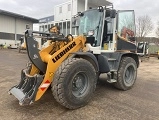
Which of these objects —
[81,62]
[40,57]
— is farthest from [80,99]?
[40,57]

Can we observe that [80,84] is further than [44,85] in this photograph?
Yes

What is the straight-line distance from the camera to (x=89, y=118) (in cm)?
366

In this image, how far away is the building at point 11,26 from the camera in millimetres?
23578

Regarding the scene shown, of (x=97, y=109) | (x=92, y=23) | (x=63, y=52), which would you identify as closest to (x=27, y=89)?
(x=63, y=52)

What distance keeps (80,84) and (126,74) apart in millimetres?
2332

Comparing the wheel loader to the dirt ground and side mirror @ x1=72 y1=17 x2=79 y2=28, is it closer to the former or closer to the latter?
side mirror @ x1=72 y1=17 x2=79 y2=28

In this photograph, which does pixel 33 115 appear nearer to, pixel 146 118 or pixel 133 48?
pixel 146 118

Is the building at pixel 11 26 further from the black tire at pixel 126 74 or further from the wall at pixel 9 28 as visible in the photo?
the black tire at pixel 126 74

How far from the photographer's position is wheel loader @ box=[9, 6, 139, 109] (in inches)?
150

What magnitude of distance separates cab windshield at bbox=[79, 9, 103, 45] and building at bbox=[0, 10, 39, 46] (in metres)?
18.9

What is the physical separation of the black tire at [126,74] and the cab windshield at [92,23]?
1165mm

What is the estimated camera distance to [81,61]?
13.5 feet

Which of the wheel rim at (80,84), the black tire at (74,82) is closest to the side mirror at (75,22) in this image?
the black tire at (74,82)

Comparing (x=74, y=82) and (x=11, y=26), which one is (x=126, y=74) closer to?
(x=74, y=82)
